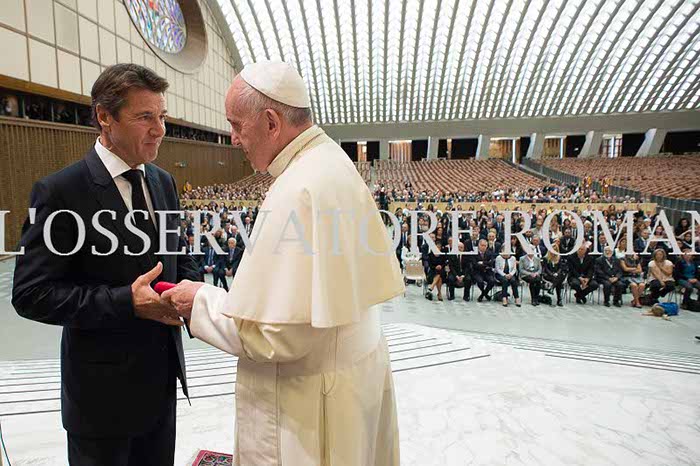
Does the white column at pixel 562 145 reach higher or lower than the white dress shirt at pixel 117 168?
higher

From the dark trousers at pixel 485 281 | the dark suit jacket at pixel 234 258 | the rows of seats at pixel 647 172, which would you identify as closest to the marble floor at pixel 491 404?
the dark trousers at pixel 485 281

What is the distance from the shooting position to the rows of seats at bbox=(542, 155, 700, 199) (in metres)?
19.3

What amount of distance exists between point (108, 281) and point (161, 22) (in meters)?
26.6

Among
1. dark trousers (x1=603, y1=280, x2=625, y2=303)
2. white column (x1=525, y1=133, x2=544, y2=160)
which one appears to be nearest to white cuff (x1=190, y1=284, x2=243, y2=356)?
dark trousers (x1=603, y1=280, x2=625, y2=303)

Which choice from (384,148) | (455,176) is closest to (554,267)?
(455,176)

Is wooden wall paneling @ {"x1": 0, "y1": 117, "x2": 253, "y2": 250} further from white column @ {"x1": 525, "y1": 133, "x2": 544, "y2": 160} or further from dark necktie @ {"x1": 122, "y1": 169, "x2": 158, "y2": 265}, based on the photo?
white column @ {"x1": 525, "y1": 133, "x2": 544, "y2": 160}

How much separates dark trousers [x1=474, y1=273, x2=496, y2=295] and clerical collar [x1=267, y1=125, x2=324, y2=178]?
7.77m

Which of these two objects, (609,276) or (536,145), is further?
(536,145)

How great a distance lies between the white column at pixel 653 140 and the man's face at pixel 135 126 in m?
46.3

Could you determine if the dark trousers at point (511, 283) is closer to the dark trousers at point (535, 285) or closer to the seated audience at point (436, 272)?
the dark trousers at point (535, 285)

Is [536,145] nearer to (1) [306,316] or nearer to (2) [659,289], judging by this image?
(2) [659,289]

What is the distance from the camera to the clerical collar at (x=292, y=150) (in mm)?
1507

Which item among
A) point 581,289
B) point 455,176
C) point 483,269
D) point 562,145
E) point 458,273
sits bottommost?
point 581,289

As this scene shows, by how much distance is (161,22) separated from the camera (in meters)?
24.0
